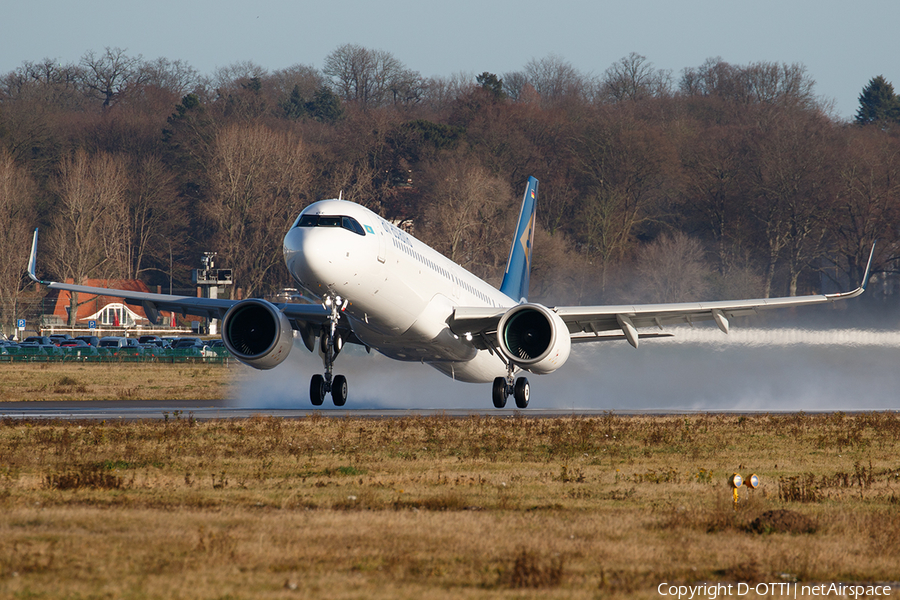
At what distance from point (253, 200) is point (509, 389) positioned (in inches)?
2538

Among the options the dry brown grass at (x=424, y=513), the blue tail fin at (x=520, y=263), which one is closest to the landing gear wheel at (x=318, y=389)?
the dry brown grass at (x=424, y=513)

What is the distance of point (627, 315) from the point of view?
30688 mm

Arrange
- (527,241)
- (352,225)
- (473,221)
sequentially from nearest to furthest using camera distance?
(352,225)
(527,241)
(473,221)

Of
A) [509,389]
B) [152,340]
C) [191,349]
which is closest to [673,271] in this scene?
[191,349]

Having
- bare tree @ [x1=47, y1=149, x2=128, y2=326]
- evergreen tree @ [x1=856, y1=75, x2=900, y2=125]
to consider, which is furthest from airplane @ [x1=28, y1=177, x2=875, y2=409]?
evergreen tree @ [x1=856, y1=75, x2=900, y2=125]

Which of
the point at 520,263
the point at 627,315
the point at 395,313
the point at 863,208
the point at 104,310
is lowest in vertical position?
the point at 395,313

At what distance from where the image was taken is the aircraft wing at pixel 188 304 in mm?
27906

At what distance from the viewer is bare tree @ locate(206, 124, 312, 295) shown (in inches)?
3533

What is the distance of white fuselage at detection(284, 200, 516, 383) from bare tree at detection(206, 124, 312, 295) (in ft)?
200

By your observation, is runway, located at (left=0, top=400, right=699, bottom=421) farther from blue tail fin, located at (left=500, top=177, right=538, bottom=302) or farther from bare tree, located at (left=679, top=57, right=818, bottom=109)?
bare tree, located at (left=679, top=57, right=818, bottom=109)

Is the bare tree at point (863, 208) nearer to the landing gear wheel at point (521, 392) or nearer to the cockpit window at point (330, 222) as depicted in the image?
the landing gear wheel at point (521, 392)

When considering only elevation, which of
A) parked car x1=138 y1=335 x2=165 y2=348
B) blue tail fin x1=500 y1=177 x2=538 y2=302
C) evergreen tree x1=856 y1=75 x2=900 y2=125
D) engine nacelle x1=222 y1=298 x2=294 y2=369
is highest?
evergreen tree x1=856 y1=75 x2=900 y2=125

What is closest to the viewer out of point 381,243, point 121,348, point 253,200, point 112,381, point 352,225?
point 352,225

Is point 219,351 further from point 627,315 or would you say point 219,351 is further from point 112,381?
point 627,315
